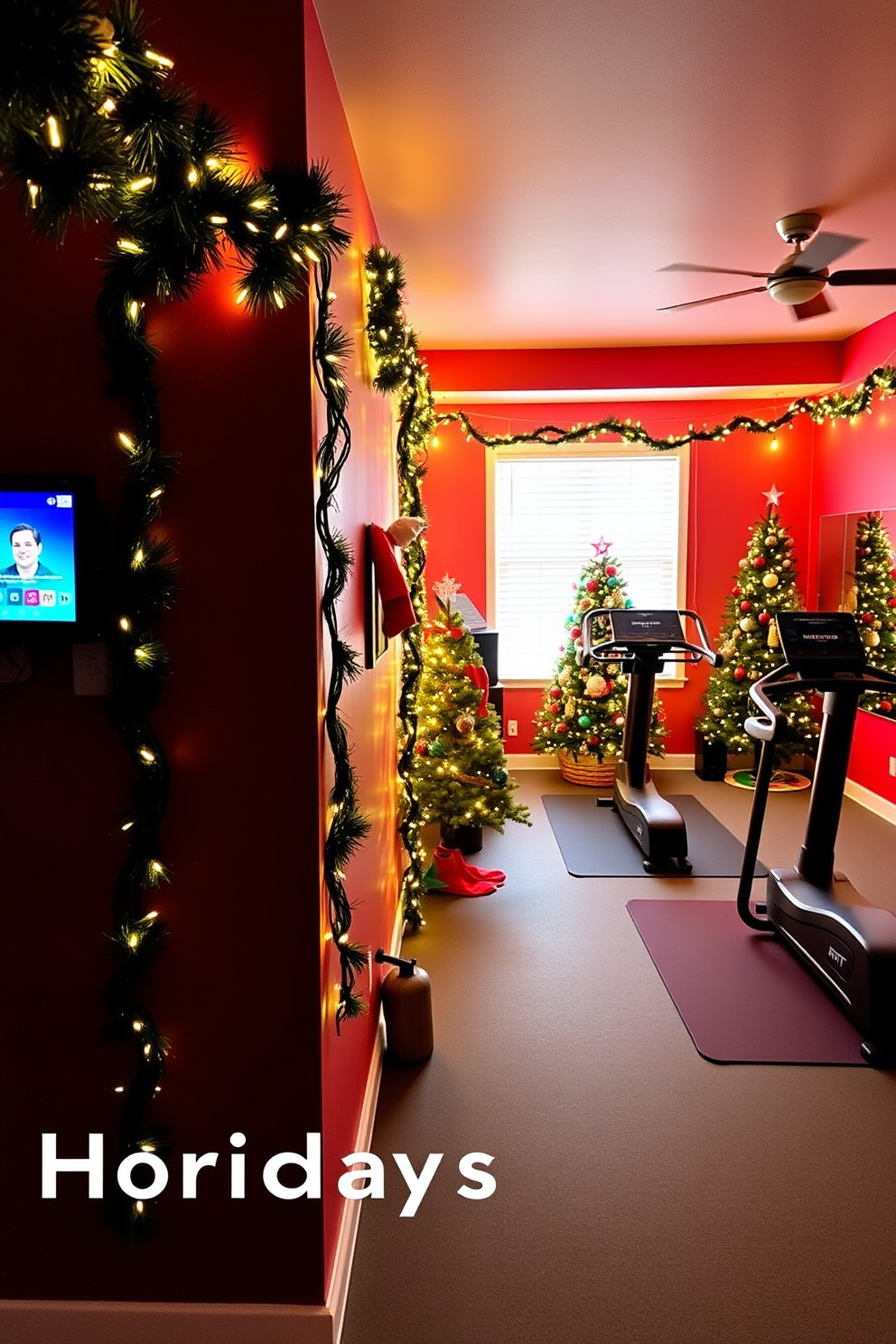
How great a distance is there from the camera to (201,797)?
179 cm

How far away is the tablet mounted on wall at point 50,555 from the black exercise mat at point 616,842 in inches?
138

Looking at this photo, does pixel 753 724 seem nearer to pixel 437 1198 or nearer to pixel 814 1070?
pixel 814 1070

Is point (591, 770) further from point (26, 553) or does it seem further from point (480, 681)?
point (26, 553)

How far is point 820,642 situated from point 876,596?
94.6 inches

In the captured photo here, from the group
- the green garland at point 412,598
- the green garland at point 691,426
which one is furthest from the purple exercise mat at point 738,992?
the green garland at point 691,426

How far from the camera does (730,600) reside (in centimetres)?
655

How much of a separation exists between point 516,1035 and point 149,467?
240 centimetres

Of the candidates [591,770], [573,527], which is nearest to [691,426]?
[573,527]

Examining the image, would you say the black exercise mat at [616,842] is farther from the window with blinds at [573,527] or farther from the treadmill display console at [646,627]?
the window with blinds at [573,527]

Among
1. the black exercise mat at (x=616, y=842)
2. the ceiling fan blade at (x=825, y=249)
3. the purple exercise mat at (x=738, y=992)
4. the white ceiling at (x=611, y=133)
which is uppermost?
the white ceiling at (x=611, y=133)

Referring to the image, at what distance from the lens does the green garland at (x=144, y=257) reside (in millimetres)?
946

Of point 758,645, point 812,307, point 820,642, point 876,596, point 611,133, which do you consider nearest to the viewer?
point 611,133

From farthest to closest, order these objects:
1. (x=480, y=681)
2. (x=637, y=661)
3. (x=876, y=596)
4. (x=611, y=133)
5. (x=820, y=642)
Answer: (x=876, y=596), (x=637, y=661), (x=480, y=681), (x=820, y=642), (x=611, y=133)

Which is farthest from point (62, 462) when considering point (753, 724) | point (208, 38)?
point (753, 724)
